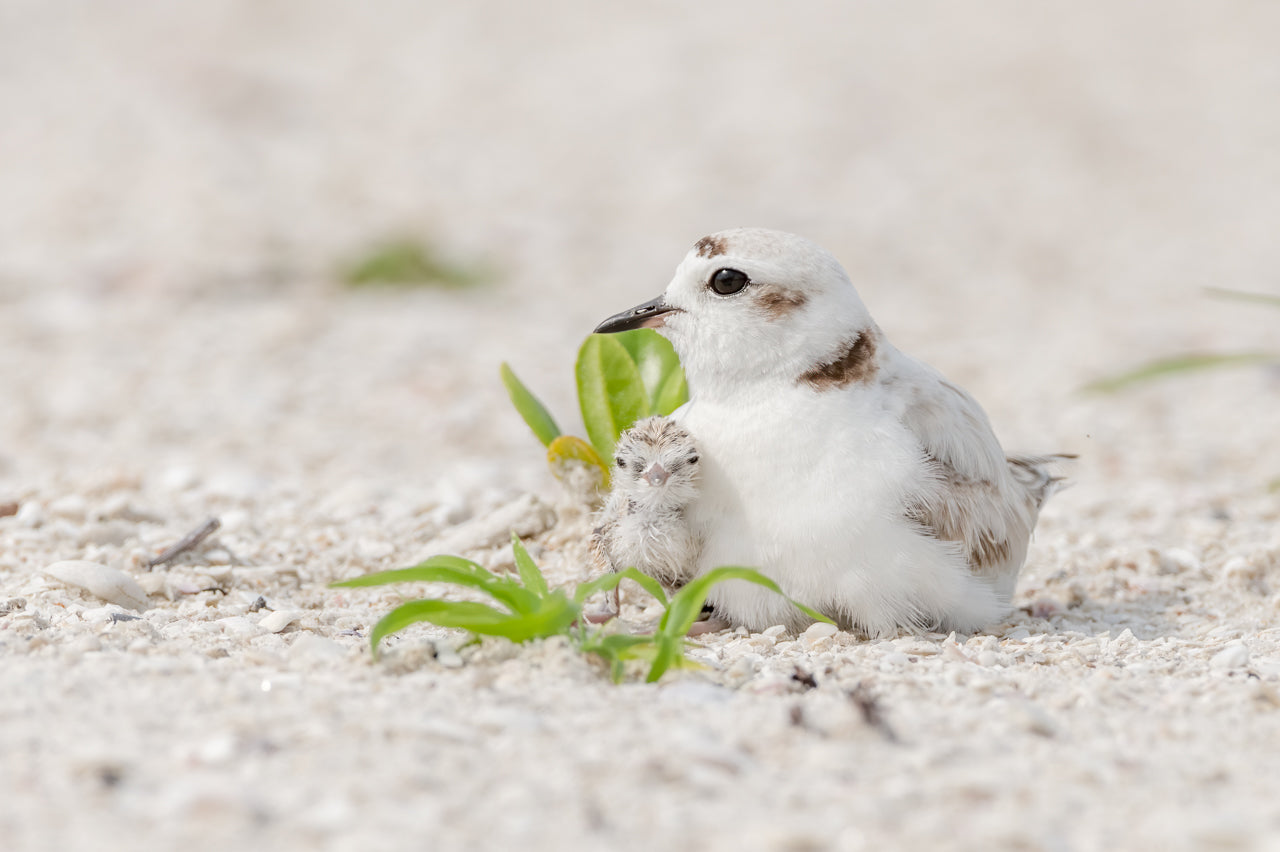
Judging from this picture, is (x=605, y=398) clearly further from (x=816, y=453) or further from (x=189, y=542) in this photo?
(x=189, y=542)

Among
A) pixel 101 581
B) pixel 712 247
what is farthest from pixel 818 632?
pixel 101 581

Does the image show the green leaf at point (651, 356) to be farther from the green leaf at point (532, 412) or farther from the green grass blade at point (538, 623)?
the green grass blade at point (538, 623)

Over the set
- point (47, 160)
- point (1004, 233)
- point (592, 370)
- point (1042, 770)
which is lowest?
point (1042, 770)

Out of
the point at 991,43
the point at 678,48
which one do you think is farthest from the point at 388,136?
the point at 991,43

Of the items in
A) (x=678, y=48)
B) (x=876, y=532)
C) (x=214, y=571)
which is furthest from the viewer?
(x=678, y=48)

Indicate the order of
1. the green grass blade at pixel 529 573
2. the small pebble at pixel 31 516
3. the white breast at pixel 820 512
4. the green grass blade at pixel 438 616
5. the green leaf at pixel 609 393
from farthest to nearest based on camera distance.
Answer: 1. the small pebble at pixel 31 516
2. the green leaf at pixel 609 393
3. the white breast at pixel 820 512
4. the green grass blade at pixel 529 573
5. the green grass blade at pixel 438 616

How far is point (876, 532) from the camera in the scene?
3061mm

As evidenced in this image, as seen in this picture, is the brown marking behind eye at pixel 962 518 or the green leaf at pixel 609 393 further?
the green leaf at pixel 609 393

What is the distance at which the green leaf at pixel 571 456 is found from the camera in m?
3.68

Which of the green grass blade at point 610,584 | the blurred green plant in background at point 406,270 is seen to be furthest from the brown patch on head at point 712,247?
the blurred green plant in background at point 406,270

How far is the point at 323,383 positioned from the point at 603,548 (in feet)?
12.1

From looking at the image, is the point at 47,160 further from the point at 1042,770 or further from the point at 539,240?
the point at 1042,770

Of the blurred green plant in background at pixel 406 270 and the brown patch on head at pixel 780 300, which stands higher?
the blurred green plant in background at pixel 406 270

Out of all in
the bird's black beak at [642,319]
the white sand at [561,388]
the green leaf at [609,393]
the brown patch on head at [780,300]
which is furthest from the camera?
the green leaf at [609,393]
